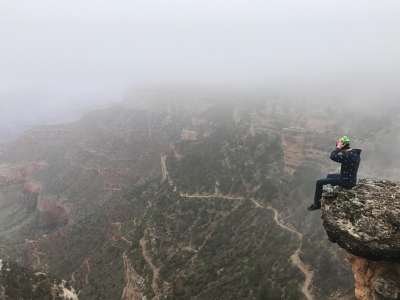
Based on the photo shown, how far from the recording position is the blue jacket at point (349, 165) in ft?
79.6

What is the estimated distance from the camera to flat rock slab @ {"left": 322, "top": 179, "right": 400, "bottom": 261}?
21.2 meters

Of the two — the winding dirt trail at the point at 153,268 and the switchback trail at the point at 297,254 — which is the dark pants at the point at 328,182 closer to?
the switchback trail at the point at 297,254

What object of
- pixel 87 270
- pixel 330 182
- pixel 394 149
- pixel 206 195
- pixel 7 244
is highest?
pixel 330 182

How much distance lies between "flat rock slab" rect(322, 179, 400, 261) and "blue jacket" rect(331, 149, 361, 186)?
20.8 inches

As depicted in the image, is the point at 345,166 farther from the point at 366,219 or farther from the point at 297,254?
the point at 297,254

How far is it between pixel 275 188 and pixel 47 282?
60.1m

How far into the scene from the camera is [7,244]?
551 feet

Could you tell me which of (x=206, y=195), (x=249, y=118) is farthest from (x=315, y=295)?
(x=249, y=118)

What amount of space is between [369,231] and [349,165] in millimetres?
4075

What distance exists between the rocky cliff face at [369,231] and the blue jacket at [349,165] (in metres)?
0.57

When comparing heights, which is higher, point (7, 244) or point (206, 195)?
point (206, 195)

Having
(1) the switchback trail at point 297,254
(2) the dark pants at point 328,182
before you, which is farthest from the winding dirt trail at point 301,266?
(2) the dark pants at point 328,182

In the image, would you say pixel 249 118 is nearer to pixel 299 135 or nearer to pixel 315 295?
pixel 299 135

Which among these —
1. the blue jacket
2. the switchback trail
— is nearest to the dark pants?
the blue jacket
